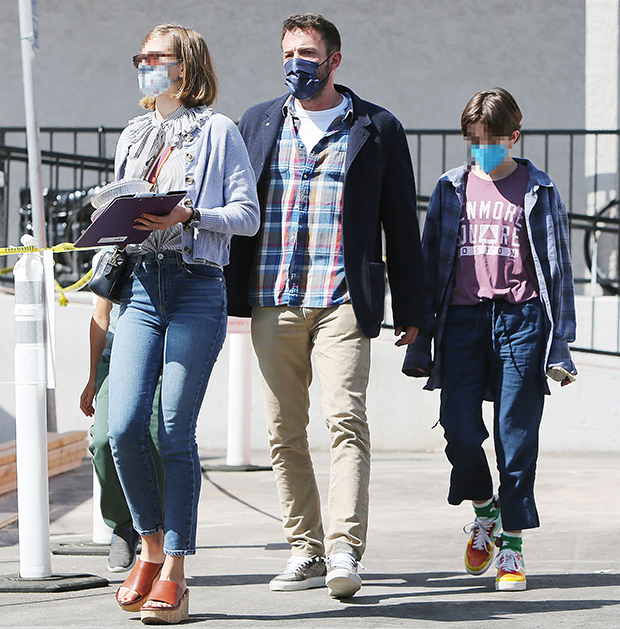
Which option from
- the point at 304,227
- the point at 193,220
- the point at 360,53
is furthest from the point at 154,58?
the point at 360,53

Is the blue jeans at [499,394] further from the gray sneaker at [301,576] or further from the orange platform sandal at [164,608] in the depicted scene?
the orange platform sandal at [164,608]

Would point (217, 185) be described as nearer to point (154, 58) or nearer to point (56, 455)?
point (154, 58)

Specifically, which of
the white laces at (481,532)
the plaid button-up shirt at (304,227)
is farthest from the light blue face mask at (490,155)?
the white laces at (481,532)

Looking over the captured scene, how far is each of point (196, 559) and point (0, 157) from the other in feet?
16.3

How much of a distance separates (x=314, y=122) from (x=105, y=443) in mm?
1379

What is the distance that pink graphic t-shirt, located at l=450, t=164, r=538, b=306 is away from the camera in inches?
153

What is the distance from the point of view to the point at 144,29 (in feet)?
36.0

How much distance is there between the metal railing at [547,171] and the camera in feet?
27.0

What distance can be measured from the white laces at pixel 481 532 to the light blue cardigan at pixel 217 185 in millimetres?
1405

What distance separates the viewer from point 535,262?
3.87 m

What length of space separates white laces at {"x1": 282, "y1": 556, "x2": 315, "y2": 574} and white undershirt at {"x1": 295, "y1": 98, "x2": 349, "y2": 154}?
143 cm

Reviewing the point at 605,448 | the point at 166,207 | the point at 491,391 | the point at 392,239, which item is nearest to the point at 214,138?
the point at 166,207

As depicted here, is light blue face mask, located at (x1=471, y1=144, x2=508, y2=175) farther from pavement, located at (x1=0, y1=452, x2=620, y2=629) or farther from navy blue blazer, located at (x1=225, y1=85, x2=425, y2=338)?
pavement, located at (x1=0, y1=452, x2=620, y2=629)

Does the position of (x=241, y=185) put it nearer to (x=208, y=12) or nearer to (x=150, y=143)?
(x=150, y=143)
